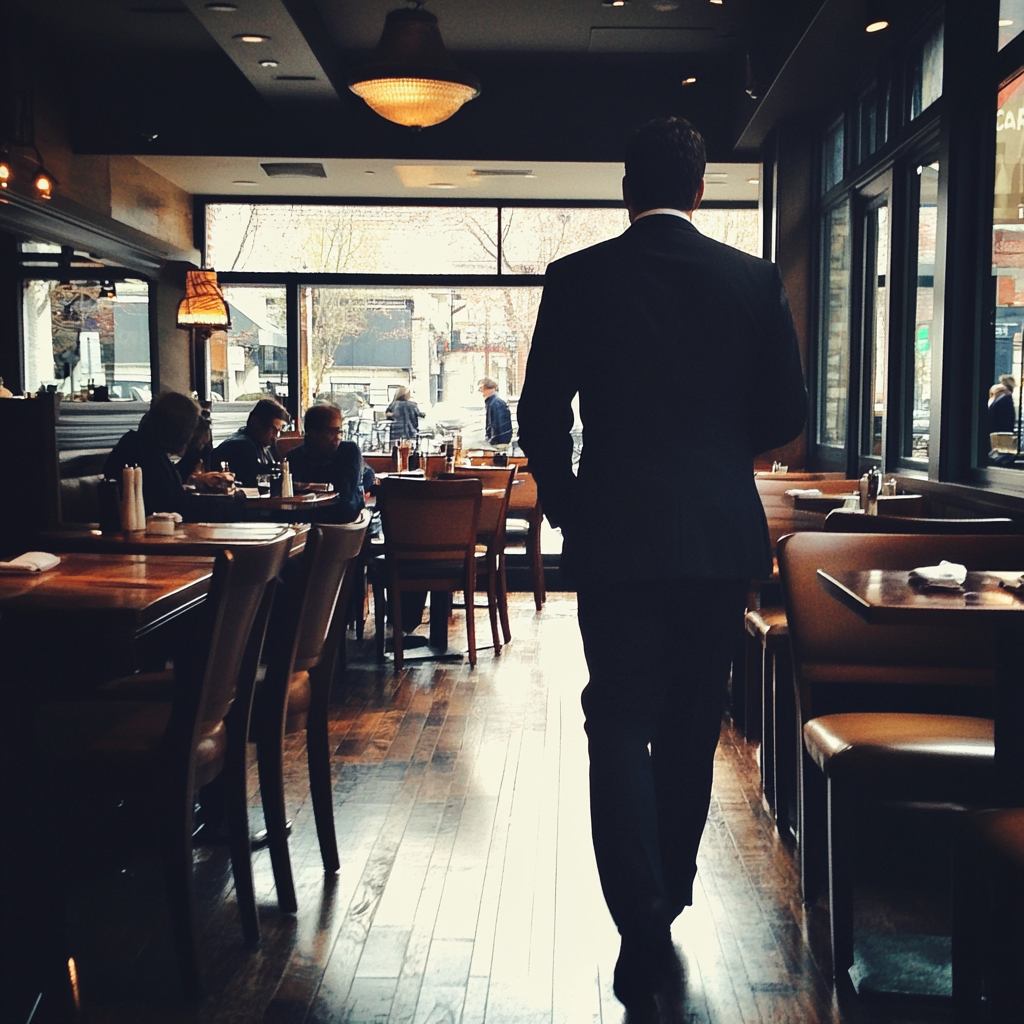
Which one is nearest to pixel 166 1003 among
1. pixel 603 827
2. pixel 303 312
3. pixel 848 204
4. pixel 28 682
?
pixel 28 682

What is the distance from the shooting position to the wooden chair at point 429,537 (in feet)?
18.5

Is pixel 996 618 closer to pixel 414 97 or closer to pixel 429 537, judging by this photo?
pixel 429 537

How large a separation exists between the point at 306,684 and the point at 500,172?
6504mm

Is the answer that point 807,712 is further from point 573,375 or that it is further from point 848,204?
point 848,204

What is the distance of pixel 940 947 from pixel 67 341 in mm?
7208

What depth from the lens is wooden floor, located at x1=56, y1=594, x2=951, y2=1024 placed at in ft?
7.59

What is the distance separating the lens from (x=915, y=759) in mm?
2334

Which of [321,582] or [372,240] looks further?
[372,240]

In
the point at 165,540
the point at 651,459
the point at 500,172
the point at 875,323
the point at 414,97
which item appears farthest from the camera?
the point at 500,172

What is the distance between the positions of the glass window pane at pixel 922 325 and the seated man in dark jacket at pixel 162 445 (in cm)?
328

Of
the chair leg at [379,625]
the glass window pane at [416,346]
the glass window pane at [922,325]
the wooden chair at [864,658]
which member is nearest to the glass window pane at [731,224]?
the glass window pane at [416,346]

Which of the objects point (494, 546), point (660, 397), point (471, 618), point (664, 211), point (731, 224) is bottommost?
point (471, 618)

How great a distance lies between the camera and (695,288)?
7.17 feet

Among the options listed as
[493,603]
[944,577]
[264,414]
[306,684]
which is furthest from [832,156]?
Result: [944,577]
